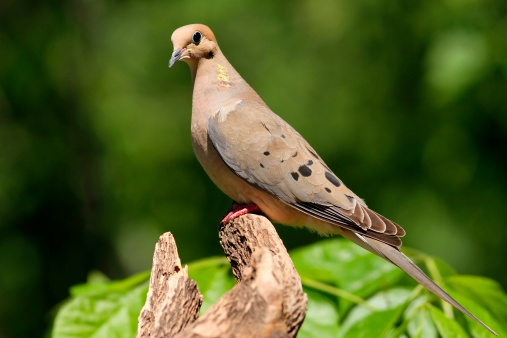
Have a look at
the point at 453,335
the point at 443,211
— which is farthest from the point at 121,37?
the point at 453,335

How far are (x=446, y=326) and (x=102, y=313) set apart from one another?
4.17ft

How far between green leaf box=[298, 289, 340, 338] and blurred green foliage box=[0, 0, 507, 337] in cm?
369

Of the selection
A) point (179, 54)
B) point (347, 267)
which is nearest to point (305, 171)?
point (347, 267)

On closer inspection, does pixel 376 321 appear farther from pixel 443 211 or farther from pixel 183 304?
pixel 443 211

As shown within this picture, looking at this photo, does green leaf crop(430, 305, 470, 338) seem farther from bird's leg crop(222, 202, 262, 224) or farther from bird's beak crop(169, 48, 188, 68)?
bird's beak crop(169, 48, 188, 68)

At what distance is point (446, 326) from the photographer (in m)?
2.73

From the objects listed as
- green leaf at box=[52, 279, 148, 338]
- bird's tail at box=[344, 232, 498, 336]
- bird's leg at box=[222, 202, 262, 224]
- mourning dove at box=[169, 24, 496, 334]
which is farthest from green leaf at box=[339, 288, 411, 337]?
green leaf at box=[52, 279, 148, 338]

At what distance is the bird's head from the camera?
3.60 m

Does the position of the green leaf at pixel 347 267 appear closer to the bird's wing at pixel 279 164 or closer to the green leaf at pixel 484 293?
the bird's wing at pixel 279 164

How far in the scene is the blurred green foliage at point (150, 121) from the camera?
693 cm

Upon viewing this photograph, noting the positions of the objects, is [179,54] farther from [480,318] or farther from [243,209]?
[480,318]

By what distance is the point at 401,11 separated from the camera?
677 cm

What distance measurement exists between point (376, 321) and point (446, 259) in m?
3.80

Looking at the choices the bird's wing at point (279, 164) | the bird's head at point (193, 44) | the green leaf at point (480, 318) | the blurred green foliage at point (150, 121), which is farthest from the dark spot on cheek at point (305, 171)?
the blurred green foliage at point (150, 121)
